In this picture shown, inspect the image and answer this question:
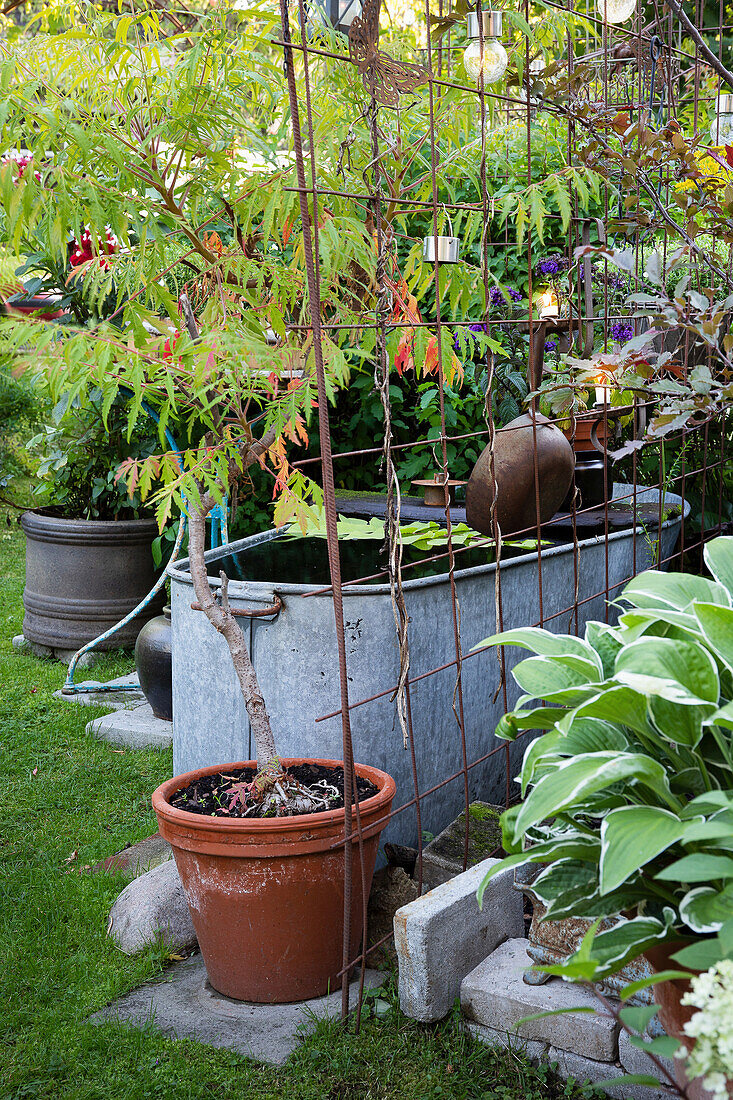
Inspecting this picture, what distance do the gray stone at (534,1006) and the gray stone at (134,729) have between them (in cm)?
189

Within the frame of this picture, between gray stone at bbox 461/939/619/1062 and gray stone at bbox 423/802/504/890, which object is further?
gray stone at bbox 423/802/504/890

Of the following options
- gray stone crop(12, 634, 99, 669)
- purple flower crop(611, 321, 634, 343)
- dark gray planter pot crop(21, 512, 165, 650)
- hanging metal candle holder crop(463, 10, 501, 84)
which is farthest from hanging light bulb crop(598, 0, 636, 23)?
gray stone crop(12, 634, 99, 669)

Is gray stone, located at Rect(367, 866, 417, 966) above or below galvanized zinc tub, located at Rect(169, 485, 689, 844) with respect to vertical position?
below

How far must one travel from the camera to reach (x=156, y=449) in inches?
172

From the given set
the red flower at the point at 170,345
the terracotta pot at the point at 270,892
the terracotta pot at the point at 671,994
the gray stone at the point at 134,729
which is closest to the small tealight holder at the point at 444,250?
the red flower at the point at 170,345

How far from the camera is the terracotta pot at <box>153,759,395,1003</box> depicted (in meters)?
1.91

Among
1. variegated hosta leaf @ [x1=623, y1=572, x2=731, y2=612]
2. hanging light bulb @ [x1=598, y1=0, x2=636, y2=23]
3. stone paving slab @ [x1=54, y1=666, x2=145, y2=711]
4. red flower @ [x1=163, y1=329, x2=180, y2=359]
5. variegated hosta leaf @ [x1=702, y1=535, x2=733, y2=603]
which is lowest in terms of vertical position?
stone paving slab @ [x1=54, y1=666, x2=145, y2=711]

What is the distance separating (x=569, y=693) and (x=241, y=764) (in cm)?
122

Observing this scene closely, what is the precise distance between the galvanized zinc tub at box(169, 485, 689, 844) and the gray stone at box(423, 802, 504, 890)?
14cm

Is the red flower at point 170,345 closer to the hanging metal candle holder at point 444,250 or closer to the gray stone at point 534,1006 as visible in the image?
the hanging metal candle holder at point 444,250

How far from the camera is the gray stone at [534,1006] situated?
5.54 ft

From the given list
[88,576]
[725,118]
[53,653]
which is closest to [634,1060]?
[725,118]

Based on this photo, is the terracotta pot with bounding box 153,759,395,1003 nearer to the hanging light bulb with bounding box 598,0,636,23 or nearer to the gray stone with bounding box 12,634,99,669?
the hanging light bulb with bounding box 598,0,636,23

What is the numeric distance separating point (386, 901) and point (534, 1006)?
0.56 m
